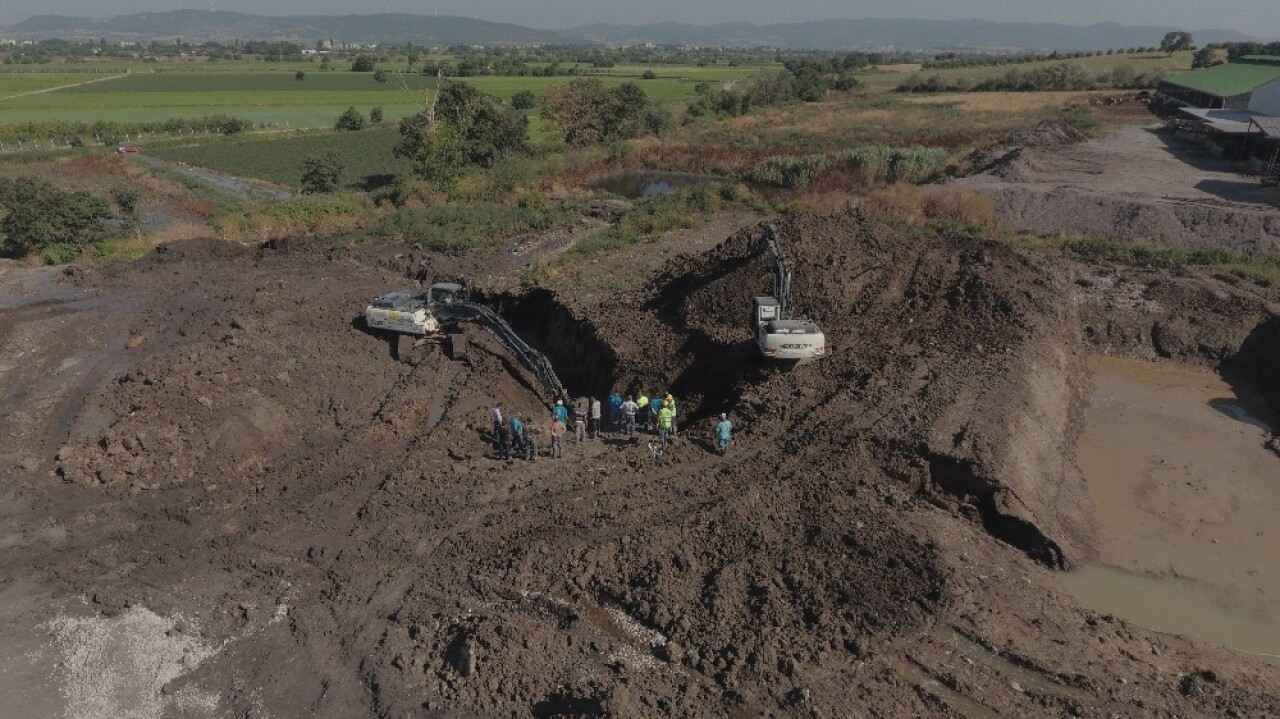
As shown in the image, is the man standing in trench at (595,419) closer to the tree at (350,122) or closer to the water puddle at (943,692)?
the water puddle at (943,692)

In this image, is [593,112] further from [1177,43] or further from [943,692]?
[1177,43]

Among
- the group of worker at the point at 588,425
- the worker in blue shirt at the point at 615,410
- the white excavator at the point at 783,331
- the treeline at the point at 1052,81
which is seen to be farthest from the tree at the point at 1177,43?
the worker in blue shirt at the point at 615,410

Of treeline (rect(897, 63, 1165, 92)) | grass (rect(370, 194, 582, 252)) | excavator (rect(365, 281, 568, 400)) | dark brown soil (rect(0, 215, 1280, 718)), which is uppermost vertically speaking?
treeline (rect(897, 63, 1165, 92))

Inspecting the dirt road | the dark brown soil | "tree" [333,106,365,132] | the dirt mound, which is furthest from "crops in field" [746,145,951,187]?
"tree" [333,106,365,132]

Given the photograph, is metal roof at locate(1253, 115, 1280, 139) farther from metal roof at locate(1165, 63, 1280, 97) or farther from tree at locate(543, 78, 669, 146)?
tree at locate(543, 78, 669, 146)

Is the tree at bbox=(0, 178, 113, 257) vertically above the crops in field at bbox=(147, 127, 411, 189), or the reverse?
the crops in field at bbox=(147, 127, 411, 189)

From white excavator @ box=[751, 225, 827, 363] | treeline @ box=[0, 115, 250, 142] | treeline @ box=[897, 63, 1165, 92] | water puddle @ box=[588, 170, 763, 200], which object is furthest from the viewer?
treeline @ box=[897, 63, 1165, 92]
